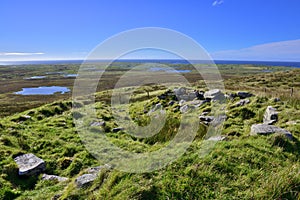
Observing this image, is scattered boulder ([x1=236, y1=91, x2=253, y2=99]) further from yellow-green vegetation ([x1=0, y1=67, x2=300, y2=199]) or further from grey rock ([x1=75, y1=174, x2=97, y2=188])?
grey rock ([x1=75, y1=174, x2=97, y2=188])

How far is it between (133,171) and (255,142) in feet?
12.3

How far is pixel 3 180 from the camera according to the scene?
559cm

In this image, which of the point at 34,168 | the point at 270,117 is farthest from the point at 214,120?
the point at 34,168

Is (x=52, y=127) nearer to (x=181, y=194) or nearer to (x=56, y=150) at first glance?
(x=56, y=150)

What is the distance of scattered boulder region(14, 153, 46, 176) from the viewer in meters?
6.13

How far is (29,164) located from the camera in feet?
21.4

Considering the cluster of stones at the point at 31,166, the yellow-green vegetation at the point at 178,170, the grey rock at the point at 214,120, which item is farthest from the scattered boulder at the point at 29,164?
the grey rock at the point at 214,120

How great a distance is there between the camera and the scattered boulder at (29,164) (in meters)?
6.13

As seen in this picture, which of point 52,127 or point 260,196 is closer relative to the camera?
point 260,196

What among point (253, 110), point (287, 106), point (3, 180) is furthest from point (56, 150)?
point (287, 106)

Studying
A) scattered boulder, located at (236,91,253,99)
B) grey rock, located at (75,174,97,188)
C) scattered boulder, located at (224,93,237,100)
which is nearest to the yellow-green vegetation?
grey rock, located at (75,174,97,188)

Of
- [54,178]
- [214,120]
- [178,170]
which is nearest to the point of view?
[178,170]

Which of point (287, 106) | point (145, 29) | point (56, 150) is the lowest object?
point (56, 150)

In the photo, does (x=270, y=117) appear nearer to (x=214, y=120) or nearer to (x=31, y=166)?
(x=214, y=120)
